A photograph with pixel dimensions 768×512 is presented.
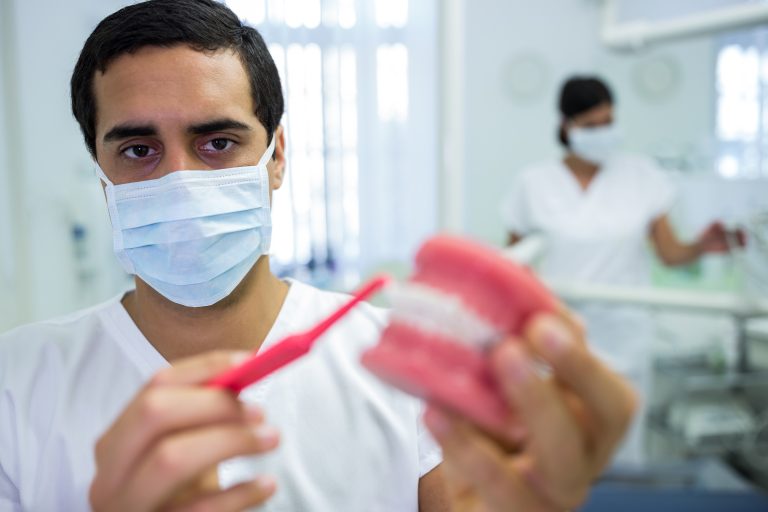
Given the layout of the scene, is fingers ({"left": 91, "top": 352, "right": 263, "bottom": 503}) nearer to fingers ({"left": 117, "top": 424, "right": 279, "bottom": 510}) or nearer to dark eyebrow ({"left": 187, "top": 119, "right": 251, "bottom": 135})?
fingers ({"left": 117, "top": 424, "right": 279, "bottom": 510})

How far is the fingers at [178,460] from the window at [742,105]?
311 cm

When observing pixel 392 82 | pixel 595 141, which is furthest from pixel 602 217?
pixel 392 82

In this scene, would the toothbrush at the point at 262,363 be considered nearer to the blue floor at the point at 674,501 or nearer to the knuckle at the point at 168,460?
the knuckle at the point at 168,460

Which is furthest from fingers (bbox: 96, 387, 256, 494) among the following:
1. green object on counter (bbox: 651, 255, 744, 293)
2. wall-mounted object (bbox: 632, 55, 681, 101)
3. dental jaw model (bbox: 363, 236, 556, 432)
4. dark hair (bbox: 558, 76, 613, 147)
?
wall-mounted object (bbox: 632, 55, 681, 101)

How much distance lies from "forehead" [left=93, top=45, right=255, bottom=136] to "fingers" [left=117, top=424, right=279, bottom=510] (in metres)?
0.52

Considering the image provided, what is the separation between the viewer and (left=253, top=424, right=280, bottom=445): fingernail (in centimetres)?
49

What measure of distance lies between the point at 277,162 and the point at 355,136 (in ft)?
4.11

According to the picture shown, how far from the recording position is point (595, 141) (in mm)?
2172

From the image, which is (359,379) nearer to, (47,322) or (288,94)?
(47,322)

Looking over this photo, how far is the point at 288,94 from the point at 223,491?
1.85 metres

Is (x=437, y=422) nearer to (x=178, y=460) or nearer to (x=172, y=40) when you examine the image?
(x=178, y=460)

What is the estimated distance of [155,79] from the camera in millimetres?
847

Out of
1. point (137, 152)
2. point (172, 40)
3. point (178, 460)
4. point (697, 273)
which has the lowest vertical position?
point (697, 273)

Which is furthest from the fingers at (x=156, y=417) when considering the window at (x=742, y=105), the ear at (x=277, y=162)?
the window at (x=742, y=105)
